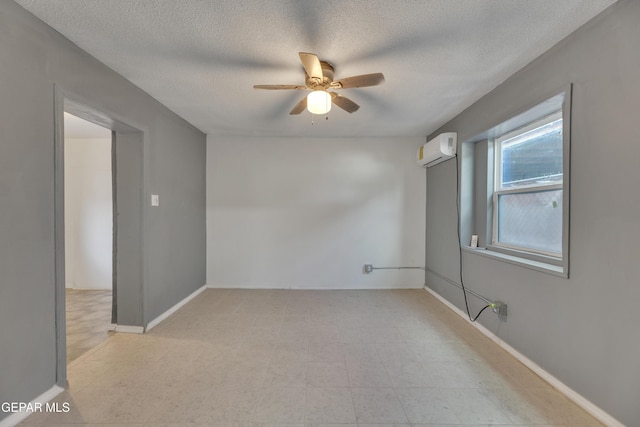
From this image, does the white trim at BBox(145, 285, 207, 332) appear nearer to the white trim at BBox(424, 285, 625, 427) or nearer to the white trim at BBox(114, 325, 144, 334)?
the white trim at BBox(114, 325, 144, 334)

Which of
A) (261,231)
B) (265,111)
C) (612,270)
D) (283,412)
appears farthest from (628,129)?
(261,231)

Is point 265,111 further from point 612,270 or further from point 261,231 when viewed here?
point 612,270

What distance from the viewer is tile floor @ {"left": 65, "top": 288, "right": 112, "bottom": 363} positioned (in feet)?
7.43

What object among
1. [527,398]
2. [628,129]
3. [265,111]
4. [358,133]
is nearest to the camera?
[628,129]

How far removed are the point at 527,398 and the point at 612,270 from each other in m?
0.94

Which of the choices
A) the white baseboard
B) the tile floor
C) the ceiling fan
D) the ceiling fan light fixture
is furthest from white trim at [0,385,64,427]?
the ceiling fan light fixture

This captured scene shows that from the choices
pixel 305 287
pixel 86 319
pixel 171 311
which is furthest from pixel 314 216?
pixel 86 319

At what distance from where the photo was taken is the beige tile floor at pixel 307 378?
1.50 metres

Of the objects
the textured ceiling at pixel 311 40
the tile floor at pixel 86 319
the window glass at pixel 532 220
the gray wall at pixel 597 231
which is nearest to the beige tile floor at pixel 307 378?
the tile floor at pixel 86 319

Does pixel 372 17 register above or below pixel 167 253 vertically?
above

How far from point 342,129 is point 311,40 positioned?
1.87m

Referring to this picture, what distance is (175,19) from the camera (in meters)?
1.51

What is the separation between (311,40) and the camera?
→ 1.68 m

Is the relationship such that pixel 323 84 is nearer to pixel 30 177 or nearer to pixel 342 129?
pixel 342 129
